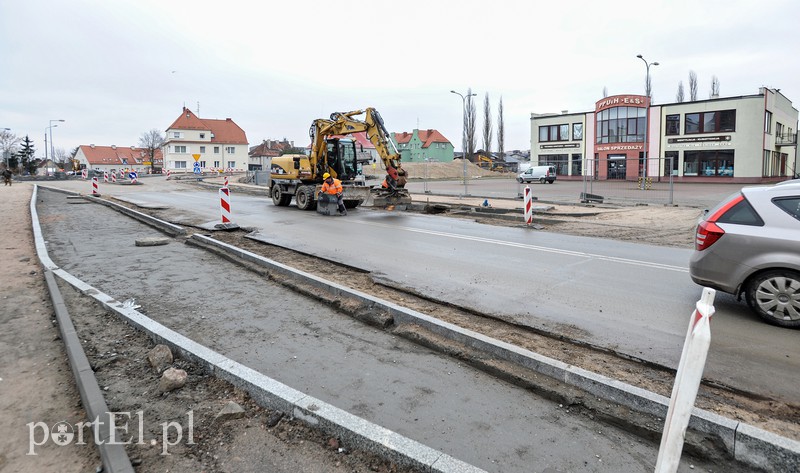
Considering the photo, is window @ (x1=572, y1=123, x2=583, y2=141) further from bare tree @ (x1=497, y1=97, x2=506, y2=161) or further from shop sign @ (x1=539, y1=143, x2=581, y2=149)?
bare tree @ (x1=497, y1=97, x2=506, y2=161)

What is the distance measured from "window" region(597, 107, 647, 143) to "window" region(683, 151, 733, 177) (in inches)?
202

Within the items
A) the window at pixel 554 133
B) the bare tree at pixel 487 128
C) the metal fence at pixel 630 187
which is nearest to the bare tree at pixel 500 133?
the bare tree at pixel 487 128

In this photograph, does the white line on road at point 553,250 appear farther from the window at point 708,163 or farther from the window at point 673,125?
the window at point 673,125

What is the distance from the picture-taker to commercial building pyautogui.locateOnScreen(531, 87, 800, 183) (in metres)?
45.0

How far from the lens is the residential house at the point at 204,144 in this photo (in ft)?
288

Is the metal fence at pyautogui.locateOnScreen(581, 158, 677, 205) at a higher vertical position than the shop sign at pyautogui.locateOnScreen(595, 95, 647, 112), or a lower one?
lower

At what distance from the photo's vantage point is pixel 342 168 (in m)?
19.6

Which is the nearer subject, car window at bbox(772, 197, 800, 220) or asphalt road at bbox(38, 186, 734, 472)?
asphalt road at bbox(38, 186, 734, 472)

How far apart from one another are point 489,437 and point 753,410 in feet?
6.78

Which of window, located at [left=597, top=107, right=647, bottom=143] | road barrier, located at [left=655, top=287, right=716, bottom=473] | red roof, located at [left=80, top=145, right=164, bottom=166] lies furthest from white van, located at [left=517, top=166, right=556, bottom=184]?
red roof, located at [left=80, top=145, right=164, bottom=166]

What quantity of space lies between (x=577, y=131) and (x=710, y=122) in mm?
13448

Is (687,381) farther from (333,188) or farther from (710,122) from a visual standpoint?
(710,122)

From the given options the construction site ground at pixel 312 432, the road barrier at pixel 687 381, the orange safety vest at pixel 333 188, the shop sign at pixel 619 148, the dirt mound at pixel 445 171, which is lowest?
the construction site ground at pixel 312 432

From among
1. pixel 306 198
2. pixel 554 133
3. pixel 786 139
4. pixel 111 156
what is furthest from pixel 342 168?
pixel 111 156
